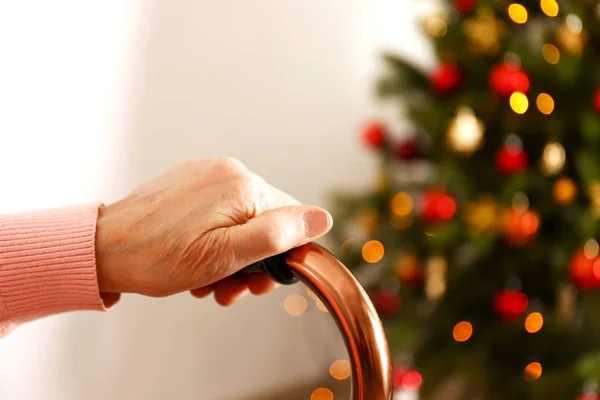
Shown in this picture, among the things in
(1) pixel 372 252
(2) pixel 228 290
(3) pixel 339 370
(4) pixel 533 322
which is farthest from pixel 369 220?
(2) pixel 228 290

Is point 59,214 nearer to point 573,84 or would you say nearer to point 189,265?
point 189,265

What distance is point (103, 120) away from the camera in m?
1.38

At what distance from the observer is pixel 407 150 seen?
1.52 meters

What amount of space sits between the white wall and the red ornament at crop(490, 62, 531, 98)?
0.71 metres

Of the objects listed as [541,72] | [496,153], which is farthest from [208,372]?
[541,72]

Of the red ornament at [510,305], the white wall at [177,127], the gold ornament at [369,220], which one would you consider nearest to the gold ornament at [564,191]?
the red ornament at [510,305]

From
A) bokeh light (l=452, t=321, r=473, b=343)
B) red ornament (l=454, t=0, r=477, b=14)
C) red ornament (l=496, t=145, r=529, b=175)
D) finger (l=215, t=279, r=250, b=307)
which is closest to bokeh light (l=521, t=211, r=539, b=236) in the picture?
red ornament (l=496, t=145, r=529, b=175)

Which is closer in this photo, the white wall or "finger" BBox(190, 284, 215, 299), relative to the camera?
"finger" BBox(190, 284, 215, 299)

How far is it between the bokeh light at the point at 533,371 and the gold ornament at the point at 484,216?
0.33 meters

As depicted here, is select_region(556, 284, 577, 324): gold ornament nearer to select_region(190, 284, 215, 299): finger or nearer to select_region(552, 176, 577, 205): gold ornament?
select_region(552, 176, 577, 205): gold ornament

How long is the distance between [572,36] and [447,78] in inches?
11.0

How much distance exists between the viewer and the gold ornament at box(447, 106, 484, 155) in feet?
4.33

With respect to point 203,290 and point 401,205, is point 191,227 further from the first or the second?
point 401,205

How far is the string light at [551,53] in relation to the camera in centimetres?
127
